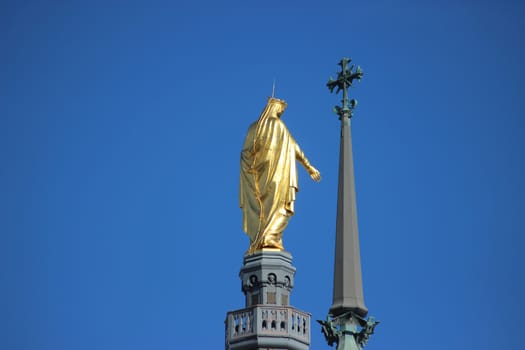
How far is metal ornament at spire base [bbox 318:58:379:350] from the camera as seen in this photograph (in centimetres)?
1911

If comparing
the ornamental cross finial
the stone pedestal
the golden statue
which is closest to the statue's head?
the golden statue

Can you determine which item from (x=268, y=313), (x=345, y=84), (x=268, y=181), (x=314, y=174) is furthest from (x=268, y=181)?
(x=345, y=84)

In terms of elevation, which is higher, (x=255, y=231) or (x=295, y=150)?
(x=295, y=150)

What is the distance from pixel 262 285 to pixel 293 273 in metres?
1.13

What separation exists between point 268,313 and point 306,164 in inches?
215

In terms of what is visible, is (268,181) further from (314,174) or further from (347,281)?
(347,281)

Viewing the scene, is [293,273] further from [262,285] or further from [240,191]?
[240,191]

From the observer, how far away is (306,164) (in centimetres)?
3194

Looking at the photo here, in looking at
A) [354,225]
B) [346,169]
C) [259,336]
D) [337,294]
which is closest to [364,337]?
[337,294]

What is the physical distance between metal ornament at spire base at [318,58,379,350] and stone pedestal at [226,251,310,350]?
8.43 m

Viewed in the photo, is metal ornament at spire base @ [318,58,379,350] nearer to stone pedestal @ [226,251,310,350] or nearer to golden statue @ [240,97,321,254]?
stone pedestal @ [226,251,310,350]

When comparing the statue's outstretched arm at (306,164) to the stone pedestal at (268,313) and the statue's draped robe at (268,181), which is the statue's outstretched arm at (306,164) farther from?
the stone pedestal at (268,313)

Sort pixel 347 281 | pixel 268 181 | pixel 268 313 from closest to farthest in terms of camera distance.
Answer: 1. pixel 347 281
2. pixel 268 313
3. pixel 268 181

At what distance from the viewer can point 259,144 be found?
3109 cm
